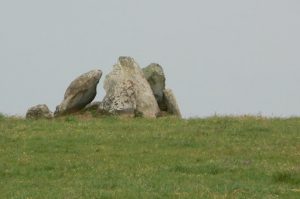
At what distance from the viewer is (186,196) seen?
53.8ft

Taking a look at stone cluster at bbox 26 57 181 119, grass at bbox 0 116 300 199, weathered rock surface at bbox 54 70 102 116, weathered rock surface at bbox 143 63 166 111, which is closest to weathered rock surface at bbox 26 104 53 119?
stone cluster at bbox 26 57 181 119

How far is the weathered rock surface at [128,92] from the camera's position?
3838 centimetres

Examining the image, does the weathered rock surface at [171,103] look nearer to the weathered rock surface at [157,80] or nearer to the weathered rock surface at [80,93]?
the weathered rock surface at [157,80]

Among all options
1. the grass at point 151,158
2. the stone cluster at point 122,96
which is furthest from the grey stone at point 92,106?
the grass at point 151,158

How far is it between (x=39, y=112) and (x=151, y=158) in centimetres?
1563

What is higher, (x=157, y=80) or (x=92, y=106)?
(x=157, y=80)

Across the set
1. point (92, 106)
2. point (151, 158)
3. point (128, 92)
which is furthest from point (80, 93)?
point (151, 158)

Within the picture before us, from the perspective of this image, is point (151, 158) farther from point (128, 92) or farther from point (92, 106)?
point (92, 106)

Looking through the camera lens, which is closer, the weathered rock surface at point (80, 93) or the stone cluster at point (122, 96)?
the stone cluster at point (122, 96)

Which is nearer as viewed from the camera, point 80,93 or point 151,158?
point 151,158

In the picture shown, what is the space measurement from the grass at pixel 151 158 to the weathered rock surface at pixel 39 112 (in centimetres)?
347

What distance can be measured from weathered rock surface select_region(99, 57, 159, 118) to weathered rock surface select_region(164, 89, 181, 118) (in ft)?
3.80

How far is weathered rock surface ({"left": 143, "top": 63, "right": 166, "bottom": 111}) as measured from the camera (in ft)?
139

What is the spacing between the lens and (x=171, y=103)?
1626 inches
